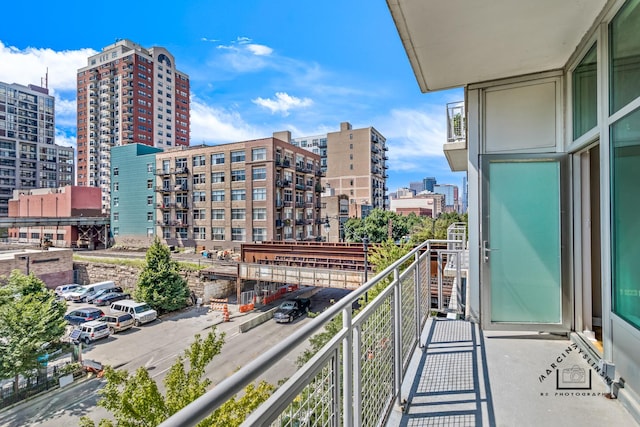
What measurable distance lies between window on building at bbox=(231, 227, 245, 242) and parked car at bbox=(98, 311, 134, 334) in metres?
13.6

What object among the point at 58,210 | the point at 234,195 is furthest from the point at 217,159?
the point at 58,210

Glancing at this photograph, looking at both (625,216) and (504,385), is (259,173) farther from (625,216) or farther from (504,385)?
(625,216)

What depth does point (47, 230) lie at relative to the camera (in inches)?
1533

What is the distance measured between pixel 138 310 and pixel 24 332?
632cm

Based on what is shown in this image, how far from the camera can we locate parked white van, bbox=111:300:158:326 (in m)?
17.4

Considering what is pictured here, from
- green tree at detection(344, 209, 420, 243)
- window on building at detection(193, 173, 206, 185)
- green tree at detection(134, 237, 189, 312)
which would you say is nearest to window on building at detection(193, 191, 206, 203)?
window on building at detection(193, 173, 206, 185)

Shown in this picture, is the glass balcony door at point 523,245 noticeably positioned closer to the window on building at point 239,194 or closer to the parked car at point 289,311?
the parked car at point 289,311

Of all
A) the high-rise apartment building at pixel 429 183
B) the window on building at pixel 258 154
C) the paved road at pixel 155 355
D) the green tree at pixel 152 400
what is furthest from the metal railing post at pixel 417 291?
the high-rise apartment building at pixel 429 183

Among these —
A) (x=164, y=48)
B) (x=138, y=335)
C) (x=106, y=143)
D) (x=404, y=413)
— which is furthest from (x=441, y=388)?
(x=164, y=48)

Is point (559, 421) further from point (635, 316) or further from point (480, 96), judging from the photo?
point (480, 96)

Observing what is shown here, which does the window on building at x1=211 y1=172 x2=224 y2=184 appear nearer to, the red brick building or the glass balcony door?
the red brick building

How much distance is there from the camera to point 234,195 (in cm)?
3062

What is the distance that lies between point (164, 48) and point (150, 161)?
40.3 metres

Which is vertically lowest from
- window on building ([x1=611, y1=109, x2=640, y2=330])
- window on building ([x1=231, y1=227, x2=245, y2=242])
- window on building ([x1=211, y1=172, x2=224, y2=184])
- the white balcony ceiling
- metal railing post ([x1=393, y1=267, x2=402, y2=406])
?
window on building ([x1=231, y1=227, x2=245, y2=242])
